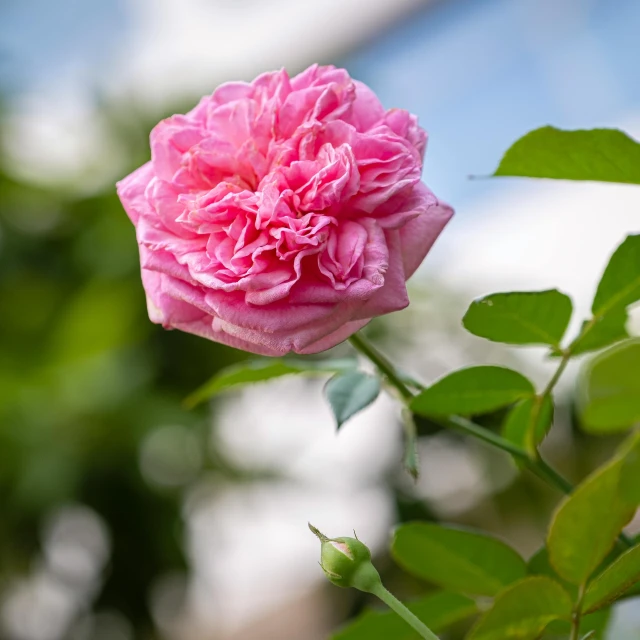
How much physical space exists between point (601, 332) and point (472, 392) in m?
0.05

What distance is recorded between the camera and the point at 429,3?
8.25 feet

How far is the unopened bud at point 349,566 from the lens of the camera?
8.4 inches

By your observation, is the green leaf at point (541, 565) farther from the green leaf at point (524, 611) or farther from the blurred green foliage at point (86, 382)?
the blurred green foliage at point (86, 382)

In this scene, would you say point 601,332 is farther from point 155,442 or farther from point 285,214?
point 155,442

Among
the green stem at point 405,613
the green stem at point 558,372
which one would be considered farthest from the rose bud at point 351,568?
the green stem at point 558,372

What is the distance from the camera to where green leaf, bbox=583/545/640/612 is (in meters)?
0.21

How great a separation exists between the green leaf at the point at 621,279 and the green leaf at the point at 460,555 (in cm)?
10

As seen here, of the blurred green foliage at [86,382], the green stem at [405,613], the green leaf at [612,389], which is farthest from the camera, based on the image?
the blurred green foliage at [86,382]

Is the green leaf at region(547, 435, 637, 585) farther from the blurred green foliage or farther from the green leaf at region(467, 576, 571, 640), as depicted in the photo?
the blurred green foliage

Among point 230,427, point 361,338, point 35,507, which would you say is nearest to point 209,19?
point 230,427

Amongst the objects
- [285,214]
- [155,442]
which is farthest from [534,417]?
[155,442]

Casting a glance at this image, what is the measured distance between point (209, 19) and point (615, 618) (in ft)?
8.51

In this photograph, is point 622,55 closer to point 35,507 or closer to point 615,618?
point 35,507

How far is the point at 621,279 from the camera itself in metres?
0.27
